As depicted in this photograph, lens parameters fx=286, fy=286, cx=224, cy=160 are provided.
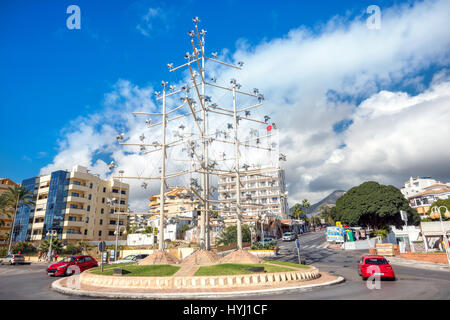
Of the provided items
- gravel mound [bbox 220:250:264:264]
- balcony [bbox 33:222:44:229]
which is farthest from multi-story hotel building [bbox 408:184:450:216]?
balcony [bbox 33:222:44:229]

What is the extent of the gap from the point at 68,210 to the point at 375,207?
59527 mm

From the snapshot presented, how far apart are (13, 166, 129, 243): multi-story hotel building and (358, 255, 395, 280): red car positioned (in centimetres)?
5214

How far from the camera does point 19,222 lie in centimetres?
6694

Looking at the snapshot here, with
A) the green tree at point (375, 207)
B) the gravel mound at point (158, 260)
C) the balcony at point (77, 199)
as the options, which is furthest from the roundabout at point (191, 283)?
the balcony at point (77, 199)

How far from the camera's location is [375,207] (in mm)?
48344

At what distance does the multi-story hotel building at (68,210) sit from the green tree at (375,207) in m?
45.4

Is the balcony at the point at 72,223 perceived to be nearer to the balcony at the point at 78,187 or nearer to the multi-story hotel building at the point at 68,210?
the multi-story hotel building at the point at 68,210

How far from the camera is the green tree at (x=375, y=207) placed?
48062mm

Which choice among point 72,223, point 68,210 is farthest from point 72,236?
point 68,210

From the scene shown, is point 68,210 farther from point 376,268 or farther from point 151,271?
point 376,268

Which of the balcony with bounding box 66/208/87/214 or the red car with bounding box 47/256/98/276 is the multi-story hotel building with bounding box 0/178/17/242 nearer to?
the balcony with bounding box 66/208/87/214
